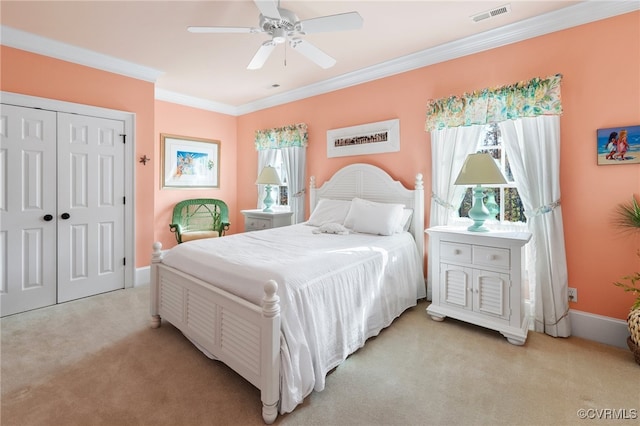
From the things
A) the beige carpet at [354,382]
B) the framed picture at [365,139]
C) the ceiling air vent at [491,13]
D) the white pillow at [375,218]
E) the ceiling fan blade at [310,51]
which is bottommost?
the beige carpet at [354,382]

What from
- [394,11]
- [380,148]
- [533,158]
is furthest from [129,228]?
[533,158]

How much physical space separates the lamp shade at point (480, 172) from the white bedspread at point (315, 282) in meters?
0.86

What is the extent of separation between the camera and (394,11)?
249cm

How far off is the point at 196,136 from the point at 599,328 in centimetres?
558

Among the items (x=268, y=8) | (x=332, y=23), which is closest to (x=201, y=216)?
(x=268, y=8)

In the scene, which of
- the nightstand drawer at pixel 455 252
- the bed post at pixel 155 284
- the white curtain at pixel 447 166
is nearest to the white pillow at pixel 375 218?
the white curtain at pixel 447 166

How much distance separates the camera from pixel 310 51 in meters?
2.41

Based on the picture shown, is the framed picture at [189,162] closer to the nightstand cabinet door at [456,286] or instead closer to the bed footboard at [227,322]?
the bed footboard at [227,322]

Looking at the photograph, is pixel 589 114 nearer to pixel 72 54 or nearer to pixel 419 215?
pixel 419 215

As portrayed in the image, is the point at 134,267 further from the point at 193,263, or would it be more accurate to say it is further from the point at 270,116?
the point at 270,116

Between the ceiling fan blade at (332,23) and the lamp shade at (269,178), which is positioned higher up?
the ceiling fan blade at (332,23)

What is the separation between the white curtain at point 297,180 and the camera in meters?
4.52

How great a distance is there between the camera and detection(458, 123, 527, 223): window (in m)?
2.85

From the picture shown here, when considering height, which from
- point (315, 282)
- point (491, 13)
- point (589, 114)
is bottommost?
point (315, 282)
